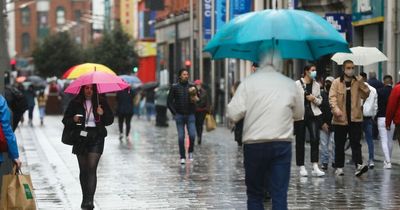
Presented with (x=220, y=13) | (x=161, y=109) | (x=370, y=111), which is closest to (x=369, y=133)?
(x=370, y=111)

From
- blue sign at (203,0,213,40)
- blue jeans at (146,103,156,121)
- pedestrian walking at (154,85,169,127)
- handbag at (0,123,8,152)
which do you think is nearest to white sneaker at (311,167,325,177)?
handbag at (0,123,8,152)

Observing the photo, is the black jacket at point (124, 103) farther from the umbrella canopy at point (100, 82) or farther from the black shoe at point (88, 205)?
the black shoe at point (88, 205)

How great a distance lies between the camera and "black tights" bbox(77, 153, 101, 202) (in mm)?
13523

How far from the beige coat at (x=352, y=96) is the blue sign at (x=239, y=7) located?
21.8 meters

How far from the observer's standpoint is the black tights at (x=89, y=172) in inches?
532

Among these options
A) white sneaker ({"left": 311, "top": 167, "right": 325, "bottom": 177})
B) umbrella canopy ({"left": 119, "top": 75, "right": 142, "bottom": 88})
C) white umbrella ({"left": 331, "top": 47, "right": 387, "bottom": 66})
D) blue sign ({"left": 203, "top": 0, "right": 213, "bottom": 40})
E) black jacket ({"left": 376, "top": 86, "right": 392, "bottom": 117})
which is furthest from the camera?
blue sign ({"left": 203, "top": 0, "right": 213, "bottom": 40})

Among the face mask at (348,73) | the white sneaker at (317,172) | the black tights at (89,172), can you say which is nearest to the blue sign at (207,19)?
the white sneaker at (317,172)

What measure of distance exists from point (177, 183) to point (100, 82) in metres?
4.17

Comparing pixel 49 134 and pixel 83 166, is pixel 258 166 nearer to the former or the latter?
pixel 83 166

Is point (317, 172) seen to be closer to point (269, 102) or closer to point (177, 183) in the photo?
point (177, 183)

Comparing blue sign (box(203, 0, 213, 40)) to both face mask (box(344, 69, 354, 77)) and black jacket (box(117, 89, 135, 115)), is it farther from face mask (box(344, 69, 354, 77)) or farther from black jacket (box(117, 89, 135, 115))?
face mask (box(344, 69, 354, 77))

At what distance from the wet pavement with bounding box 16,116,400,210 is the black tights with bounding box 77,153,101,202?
521 millimetres

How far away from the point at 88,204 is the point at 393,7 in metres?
17.1

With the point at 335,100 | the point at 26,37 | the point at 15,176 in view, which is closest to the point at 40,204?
the point at 15,176
